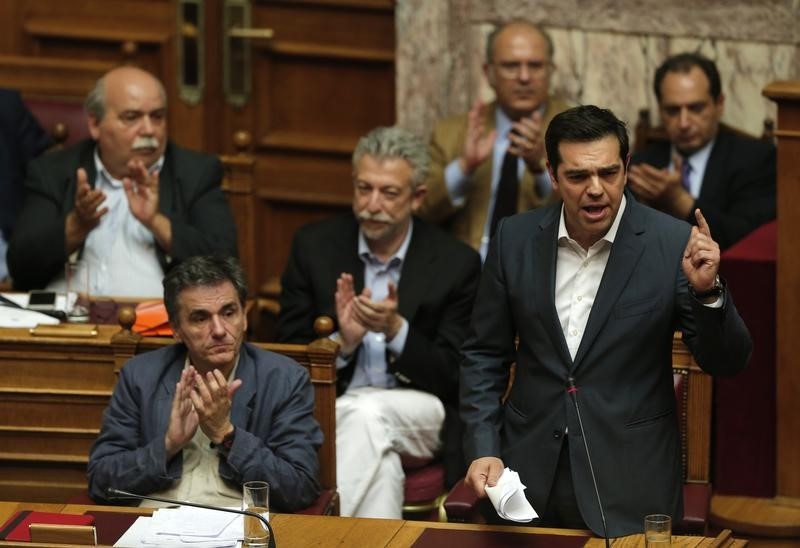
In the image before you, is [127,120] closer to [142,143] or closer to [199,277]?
[142,143]

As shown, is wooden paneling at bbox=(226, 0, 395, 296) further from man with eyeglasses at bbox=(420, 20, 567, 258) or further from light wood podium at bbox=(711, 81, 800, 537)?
light wood podium at bbox=(711, 81, 800, 537)

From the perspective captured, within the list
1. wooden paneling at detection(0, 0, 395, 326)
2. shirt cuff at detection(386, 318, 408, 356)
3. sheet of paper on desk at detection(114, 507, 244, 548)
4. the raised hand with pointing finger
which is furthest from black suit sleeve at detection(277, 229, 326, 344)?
the raised hand with pointing finger

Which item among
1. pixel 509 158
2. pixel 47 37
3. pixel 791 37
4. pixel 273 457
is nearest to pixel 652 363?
pixel 273 457

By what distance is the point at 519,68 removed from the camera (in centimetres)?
528

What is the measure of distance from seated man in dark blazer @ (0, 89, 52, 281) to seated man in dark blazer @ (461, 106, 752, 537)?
2.55 m

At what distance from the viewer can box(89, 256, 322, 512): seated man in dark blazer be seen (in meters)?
3.63

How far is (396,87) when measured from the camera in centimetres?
604

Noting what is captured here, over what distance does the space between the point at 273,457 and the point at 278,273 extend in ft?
9.22

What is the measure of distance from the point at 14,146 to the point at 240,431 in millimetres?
2271

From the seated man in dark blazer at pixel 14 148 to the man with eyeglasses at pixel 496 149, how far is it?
144 cm

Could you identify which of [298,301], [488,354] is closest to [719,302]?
[488,354]

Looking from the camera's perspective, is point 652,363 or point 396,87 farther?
point 396,87

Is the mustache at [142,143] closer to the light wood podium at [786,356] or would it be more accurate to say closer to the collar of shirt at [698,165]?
the collar of shirt at [698,165]

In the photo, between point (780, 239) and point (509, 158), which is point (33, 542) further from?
point (509, 158)
